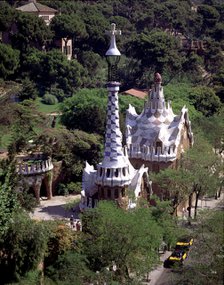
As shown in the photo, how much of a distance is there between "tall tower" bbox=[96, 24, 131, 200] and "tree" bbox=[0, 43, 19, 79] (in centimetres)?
2540

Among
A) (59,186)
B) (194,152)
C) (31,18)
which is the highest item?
(31,18)

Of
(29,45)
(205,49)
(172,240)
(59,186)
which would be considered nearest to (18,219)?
(172,240)

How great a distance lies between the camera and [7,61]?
5400cm

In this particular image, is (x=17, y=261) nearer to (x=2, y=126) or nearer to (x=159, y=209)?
(x=159, y=209)

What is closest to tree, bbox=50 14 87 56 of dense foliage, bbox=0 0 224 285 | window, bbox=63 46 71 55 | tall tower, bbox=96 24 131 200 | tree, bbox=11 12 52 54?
dense foliage, bbox=0 0 224 285

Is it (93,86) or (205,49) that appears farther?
(205,49)

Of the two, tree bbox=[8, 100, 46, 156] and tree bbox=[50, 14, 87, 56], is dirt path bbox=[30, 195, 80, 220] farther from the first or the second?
tree bbox=[50, 14, 87, 56]

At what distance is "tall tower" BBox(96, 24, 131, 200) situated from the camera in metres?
28.4

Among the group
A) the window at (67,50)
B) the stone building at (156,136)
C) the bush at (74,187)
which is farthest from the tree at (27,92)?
the stone building at (156,136)

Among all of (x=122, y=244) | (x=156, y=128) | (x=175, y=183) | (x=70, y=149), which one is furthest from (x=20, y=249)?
(x=70, y=149)

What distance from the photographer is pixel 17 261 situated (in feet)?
75.2

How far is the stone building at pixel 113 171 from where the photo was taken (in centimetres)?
2845

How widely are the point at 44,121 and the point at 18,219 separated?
1654 centimetres

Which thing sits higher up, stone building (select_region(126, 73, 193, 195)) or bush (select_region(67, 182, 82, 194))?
stone building (select_region(126, 73, 193, 195))
